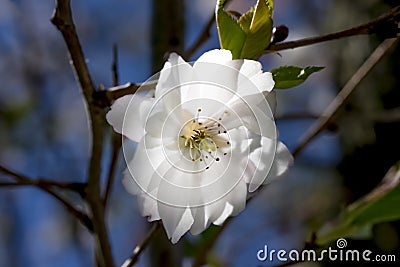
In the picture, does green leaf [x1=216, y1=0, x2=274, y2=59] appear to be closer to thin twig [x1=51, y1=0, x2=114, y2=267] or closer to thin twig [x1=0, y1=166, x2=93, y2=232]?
thin twig [x1=51, y1=0, x2=114, y2=267]

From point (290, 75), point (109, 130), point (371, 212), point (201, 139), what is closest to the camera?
point (290, 75)

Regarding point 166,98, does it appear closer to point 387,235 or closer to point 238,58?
point 238,58

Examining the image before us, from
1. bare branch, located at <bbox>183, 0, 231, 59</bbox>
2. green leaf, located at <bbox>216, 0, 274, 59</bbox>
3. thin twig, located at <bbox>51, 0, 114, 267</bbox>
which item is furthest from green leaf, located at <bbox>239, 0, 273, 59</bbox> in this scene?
bare branch, located at <bbox>183, 0, 231, 59</bbox>

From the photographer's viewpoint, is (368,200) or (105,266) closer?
(105,266)

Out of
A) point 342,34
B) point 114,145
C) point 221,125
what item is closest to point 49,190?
point 114,145

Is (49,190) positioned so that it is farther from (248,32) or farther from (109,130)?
(109,130)

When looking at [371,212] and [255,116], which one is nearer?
[255,116]

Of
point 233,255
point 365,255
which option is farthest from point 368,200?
point 233,255
